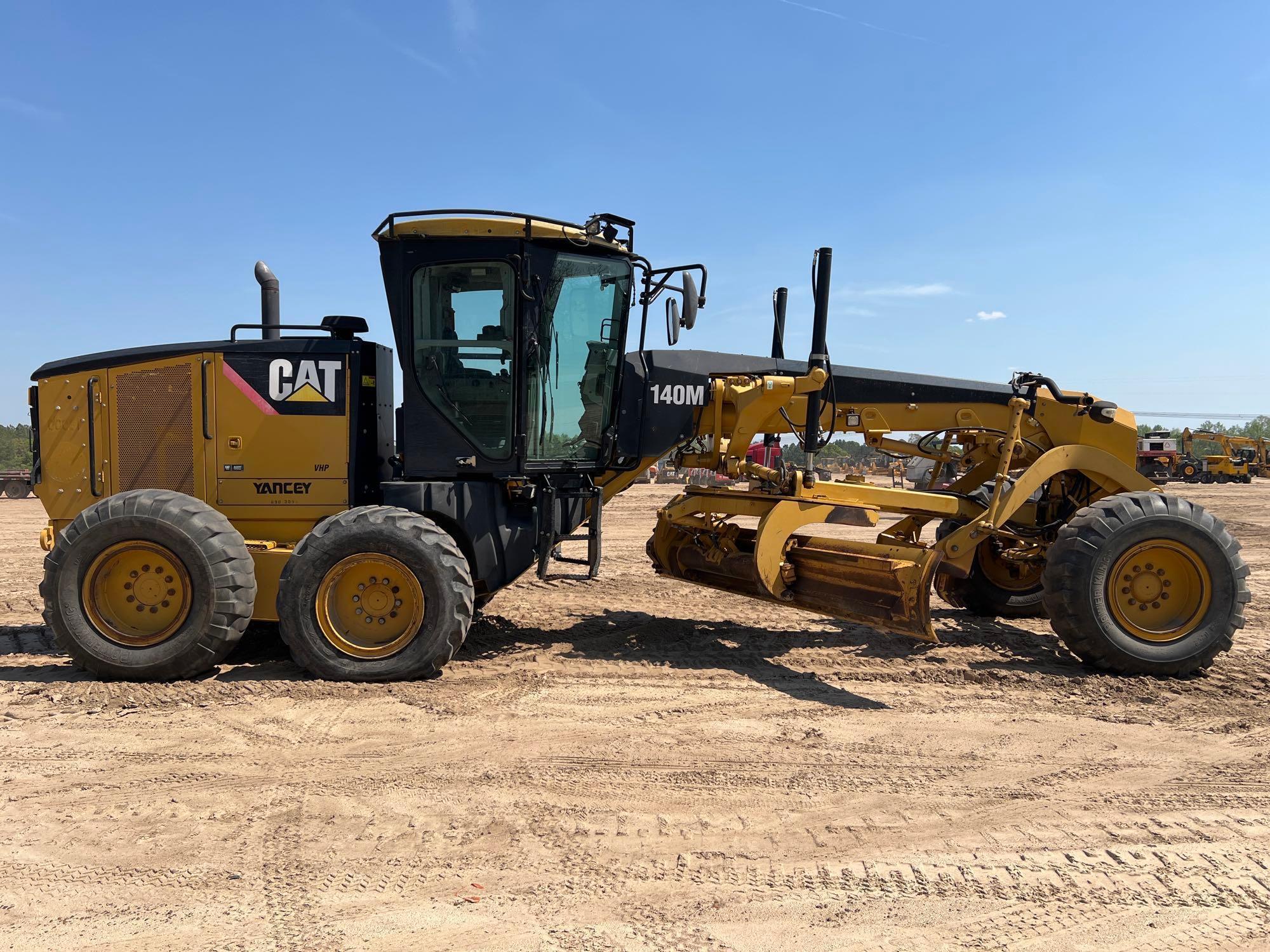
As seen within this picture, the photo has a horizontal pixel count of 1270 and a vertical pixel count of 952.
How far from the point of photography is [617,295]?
5.93 metres

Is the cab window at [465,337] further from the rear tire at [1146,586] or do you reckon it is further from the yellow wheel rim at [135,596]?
the rear tire at [1146,586]

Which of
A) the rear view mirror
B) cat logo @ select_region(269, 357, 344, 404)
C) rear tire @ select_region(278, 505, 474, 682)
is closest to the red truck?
cat logo @ select_region(269, 357, 344, 404)

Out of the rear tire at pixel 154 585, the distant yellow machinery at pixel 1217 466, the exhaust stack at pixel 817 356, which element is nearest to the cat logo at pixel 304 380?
the rear tire at pixel 154 585

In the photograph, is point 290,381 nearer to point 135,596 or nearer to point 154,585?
point 154,585

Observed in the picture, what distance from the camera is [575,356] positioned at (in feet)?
19.3

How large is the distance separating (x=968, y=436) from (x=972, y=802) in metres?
3.84

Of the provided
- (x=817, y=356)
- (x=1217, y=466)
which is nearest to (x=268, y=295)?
(x=817, y=356)

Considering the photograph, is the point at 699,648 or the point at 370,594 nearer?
the point at 370,594

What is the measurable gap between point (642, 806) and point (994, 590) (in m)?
4.99

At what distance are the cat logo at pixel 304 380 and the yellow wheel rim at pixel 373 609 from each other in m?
1.32

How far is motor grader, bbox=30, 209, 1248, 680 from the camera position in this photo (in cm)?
519

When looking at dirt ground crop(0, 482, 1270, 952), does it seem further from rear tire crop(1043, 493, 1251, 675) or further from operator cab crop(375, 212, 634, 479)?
operator cab crop(375, 212, 634, 479)

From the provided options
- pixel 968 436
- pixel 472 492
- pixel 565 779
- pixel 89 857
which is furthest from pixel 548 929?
pixel 968 436

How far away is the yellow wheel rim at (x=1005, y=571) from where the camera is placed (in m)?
7.33
